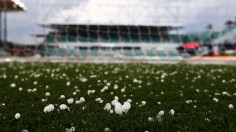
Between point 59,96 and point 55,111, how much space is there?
6.56 feet

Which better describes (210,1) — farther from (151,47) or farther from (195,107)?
(195,107)

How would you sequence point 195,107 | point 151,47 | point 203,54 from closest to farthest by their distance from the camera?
1. point 195,107
2. point 203,54
3. point 151,47

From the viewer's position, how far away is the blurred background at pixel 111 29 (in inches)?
1572

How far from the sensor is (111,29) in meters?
54.2

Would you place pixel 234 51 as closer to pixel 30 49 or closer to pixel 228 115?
pixel 30 49

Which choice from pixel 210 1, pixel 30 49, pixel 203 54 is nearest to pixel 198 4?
pixel 210 1

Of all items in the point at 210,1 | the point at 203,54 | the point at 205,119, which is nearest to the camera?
the point at 205,119

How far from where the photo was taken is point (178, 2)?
4088cm

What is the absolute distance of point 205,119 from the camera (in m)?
5.07

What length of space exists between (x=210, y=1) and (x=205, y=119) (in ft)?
119

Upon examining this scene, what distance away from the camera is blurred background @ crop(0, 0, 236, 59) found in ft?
131

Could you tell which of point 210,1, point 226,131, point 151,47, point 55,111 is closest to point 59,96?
point 55,111

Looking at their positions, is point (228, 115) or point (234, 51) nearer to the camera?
point (228, 115)

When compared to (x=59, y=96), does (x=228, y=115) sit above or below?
above
